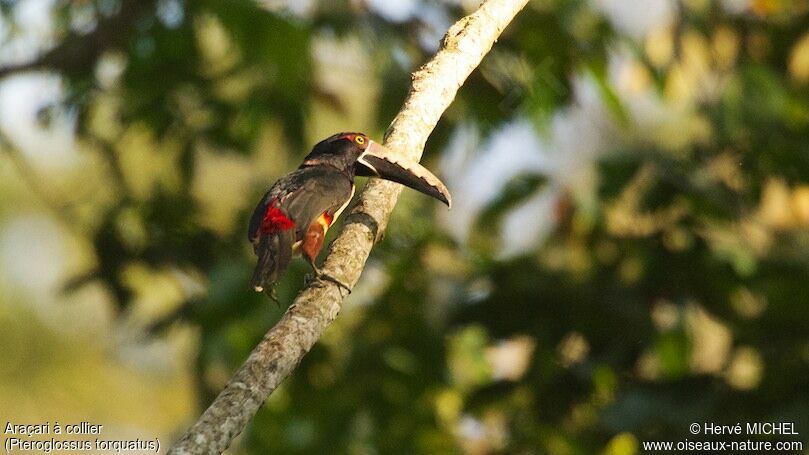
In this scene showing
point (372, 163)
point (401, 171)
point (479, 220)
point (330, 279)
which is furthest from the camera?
point (479, 220)

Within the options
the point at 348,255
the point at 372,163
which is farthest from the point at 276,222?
the point at 348,255

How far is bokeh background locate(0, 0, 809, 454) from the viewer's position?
5.41 m

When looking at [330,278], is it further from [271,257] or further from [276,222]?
[276,222]

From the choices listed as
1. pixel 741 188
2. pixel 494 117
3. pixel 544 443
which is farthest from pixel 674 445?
pixel 494 117

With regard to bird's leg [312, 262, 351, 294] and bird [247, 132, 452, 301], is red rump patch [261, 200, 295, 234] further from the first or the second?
bird's leg [312, 262, 351, 294]

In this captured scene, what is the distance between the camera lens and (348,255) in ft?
11.5

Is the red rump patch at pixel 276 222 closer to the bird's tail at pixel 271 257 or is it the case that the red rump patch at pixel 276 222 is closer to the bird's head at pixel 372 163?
the bird's tail at pixel 271 257

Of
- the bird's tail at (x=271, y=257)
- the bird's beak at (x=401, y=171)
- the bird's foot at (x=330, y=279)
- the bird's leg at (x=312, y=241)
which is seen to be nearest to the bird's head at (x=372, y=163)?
the bird's beak at (x=401, y=171)

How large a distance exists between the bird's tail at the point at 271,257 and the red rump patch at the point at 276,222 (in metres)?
0.02

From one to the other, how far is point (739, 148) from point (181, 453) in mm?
4072

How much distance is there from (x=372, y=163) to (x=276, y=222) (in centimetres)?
39

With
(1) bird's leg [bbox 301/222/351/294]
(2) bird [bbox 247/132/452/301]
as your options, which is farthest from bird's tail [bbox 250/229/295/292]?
(1) bird's leg [bbox 301/222/351/294]

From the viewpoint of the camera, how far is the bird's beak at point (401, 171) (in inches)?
153

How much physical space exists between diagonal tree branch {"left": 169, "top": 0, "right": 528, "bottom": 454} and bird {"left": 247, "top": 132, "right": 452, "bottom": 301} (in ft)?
0.28
